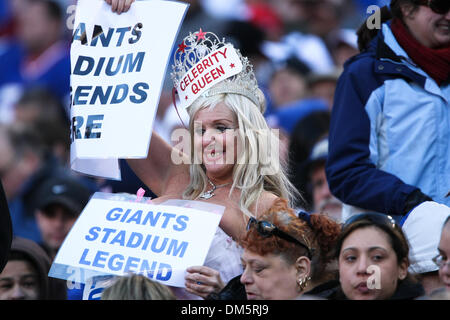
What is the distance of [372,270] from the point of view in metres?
3.49

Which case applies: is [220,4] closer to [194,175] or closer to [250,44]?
[250,44]

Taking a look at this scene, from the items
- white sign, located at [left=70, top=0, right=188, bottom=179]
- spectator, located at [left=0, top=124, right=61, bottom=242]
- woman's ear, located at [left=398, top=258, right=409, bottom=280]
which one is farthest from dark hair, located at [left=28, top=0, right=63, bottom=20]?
woman's ear, located at [left=398, top=258, right=409, bottom=280]

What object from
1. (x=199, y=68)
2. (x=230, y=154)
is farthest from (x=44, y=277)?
(x=199, y=68)

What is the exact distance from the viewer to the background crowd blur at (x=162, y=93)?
626 cm

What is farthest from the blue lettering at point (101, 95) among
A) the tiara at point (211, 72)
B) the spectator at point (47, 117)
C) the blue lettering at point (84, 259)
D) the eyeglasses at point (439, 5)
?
the spectator at point (47, 117)

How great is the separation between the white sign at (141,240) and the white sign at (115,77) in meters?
0.31

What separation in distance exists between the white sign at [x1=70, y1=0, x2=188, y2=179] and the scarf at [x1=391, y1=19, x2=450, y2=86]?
1132 mm

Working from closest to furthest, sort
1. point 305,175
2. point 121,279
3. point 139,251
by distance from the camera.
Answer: point 121,279 → point 139,251 → point 305,175

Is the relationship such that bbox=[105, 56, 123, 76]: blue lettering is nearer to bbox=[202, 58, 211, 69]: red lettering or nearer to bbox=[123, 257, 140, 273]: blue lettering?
bbox=[202, 58, 211, 69]: red lettering

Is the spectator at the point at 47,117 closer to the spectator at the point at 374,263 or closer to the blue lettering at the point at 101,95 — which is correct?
the blue lettering at the point at 101,95

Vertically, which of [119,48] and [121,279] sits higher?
[119,48]

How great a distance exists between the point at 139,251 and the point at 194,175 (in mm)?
577

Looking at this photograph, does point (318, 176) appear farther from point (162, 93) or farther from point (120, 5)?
point (162, 93)
